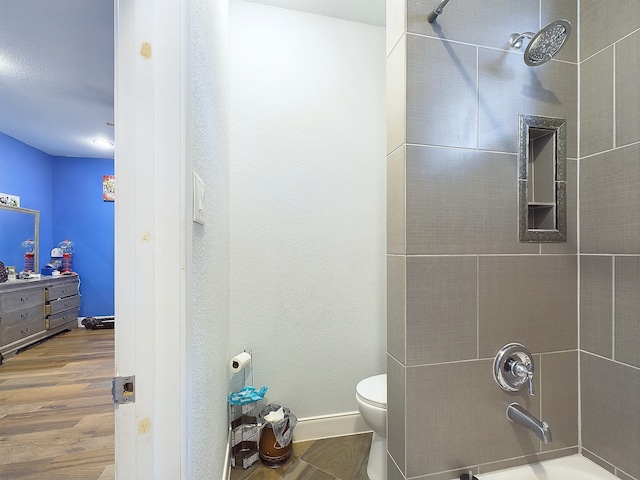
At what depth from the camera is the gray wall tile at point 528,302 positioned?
3.48 ft

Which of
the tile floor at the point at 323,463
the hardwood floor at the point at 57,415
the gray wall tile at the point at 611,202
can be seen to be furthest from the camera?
the hardwood floor at the point at 57,415

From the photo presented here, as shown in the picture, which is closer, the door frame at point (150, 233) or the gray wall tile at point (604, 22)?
the door frame at point (150, 233)

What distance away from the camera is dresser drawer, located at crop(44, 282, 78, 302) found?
12.6 ft

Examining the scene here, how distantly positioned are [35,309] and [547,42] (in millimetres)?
5174

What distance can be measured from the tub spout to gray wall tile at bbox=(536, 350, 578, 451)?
0.44ft

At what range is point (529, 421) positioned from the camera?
978 mm

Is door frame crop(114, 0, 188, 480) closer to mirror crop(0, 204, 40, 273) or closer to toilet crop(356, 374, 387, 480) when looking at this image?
toilet crop(356, 374, 387, 480)

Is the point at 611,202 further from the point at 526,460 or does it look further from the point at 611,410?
the point at 526,460

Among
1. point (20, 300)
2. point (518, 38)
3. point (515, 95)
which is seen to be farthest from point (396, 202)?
point (20, 300)

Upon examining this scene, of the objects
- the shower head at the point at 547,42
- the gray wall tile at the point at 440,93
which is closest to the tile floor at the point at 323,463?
the gray wall tile at the point at 440,93

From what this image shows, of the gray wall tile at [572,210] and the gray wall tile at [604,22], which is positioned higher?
the gray wall tile at [604,22]

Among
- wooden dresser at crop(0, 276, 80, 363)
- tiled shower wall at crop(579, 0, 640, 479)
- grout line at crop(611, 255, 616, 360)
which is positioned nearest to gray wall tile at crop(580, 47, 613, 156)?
tiled shower wall at crop(579, 0, 640, 479)

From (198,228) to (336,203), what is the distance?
3.95ft

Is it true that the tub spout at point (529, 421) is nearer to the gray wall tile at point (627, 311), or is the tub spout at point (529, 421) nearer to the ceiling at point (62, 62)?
the gray wall tile at point (627, 311)
